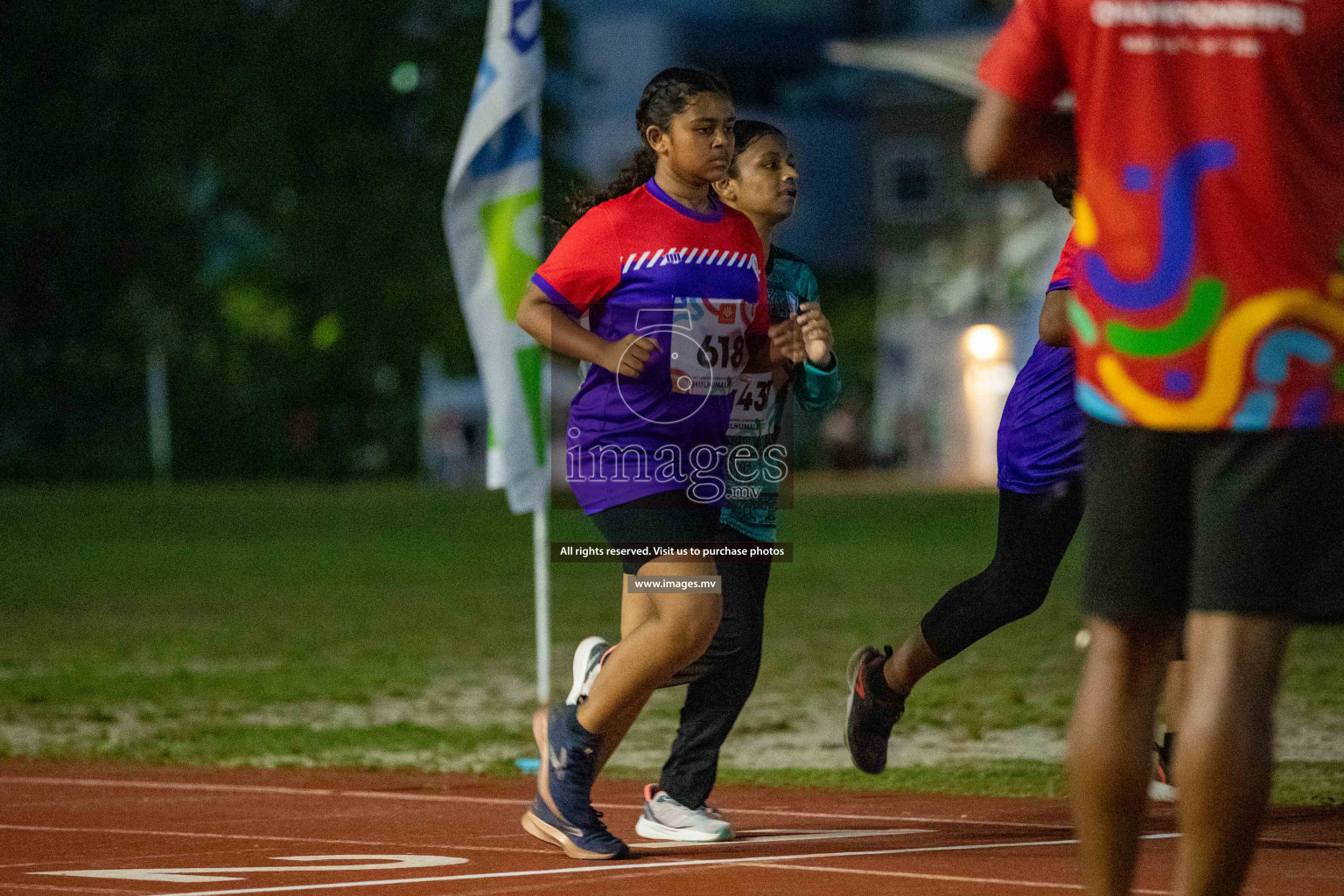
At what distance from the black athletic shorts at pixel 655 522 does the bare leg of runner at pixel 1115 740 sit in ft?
6.07

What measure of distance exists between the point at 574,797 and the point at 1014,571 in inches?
55.1

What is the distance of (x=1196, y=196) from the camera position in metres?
2.77

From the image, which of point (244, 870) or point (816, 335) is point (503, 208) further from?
point (244, 870)

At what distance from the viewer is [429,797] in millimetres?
6191

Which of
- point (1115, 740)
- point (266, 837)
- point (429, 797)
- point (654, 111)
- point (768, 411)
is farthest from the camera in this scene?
point (429, 797)

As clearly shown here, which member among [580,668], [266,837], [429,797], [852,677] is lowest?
[429,797]

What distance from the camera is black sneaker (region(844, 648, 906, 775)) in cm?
568

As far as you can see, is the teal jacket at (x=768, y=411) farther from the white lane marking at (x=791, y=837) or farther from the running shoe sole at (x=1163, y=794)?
the running shoe sole at (x=1163, y=794)

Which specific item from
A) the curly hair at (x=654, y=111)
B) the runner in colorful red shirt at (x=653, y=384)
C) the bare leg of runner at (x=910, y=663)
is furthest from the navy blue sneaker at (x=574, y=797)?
the curly hair at (x=654, y=111)

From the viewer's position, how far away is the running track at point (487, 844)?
14.8 feet

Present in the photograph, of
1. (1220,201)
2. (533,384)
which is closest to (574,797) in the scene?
(1220,201)

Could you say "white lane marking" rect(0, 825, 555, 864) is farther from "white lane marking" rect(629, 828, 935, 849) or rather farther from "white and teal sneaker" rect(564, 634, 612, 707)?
"white and teal sneaker" rect(564, 634, 612, 707)

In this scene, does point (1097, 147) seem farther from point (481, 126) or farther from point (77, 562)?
point (77, 562)

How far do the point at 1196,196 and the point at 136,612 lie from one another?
12.6 m
